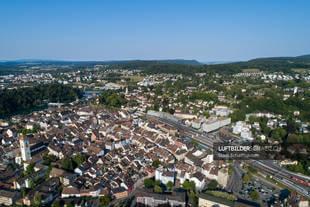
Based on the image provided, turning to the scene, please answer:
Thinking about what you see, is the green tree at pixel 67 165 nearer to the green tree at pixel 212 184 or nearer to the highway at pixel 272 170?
the green tree at pixel 212 184

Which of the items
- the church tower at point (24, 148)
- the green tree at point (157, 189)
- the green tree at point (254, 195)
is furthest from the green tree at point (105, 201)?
the green tree at point (254, 195)

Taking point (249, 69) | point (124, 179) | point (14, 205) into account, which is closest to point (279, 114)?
point (124, 179)

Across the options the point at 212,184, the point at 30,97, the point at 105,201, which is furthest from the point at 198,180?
the point at 30,97

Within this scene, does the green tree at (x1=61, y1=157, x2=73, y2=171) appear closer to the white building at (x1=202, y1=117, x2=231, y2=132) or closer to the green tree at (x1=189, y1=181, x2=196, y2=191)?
the green tree at (x1=189, y1=181, x2=196, y2=191)

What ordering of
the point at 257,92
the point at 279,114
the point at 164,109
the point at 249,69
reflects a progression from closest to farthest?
the point at 279,114 → the point at 164,109 → the point at 257,92 → the point at 249,69

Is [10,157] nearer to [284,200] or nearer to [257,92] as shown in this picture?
[284,200]
